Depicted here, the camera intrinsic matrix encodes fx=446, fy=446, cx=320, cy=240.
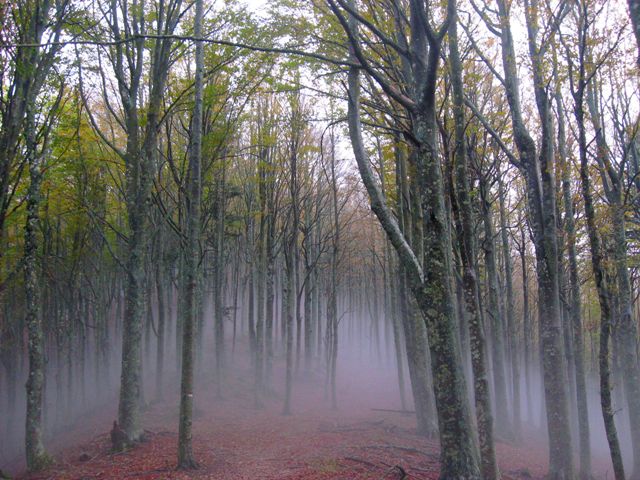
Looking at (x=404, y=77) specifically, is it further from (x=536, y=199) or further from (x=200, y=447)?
(x=200, y=447)

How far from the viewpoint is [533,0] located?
8.18 meters

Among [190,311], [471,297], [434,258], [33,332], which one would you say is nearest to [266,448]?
[190,311]

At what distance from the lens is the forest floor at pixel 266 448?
7.49m

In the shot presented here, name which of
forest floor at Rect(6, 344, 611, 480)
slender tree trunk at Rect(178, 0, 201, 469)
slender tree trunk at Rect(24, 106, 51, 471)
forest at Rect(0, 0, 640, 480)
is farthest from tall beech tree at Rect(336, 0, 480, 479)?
slender tree trunk at Rect(24, 106, 51, 471)

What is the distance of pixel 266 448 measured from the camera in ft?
31.6

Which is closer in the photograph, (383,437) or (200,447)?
(200,447)

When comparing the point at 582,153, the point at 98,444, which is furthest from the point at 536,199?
the point at 98,444

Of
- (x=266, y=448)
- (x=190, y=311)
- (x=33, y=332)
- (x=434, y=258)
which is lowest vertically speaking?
(x=266, y=448)

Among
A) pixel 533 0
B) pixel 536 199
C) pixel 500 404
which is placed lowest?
pixel 500 404

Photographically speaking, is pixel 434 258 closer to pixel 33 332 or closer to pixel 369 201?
pixel 369 201

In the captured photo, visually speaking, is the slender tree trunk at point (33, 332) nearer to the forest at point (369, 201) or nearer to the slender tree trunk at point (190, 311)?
the forest at point (369, 201)

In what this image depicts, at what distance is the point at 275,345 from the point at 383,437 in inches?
633

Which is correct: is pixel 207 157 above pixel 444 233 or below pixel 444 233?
above

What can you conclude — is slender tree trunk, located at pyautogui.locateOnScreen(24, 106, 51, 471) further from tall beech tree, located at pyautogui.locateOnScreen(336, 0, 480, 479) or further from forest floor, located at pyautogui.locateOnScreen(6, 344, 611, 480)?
tall beech tree, located at pyautogui.locateOnScreen(336, 0, 480, 479)
